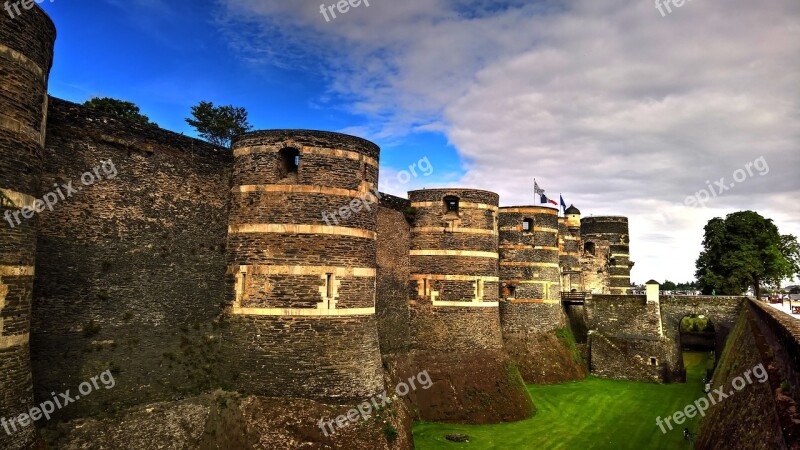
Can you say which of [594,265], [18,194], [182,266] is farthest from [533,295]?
[18,194]

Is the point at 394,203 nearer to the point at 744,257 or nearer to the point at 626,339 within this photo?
the point at 626,339

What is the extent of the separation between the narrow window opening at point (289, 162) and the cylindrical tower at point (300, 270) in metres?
0.03

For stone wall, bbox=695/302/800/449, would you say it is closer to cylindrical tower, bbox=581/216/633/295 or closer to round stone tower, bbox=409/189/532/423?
round stone tower, bbox=409/189/532/423

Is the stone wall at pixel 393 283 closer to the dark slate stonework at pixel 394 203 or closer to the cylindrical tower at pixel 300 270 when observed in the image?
the dark slate stonework at pixel 394 203

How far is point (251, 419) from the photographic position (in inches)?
588

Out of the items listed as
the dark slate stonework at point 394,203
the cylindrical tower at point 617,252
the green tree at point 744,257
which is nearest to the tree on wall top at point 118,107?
the dark slate stonework at point 394,203

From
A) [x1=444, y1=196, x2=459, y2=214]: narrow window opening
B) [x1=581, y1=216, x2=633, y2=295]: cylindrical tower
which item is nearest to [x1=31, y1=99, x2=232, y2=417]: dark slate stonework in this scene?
[x1=444, y1=196, x2=459, y2=214]: narrow window opening

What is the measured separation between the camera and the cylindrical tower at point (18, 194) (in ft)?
33.4

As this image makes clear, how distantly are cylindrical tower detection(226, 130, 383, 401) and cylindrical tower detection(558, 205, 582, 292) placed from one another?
31.8 meters

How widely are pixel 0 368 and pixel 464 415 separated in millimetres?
17944

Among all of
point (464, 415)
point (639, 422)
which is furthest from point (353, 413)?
point (639, 422)

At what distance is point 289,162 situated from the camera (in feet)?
56.3

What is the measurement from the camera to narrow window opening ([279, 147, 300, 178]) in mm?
16734

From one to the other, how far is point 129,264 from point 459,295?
1564 centimetres
